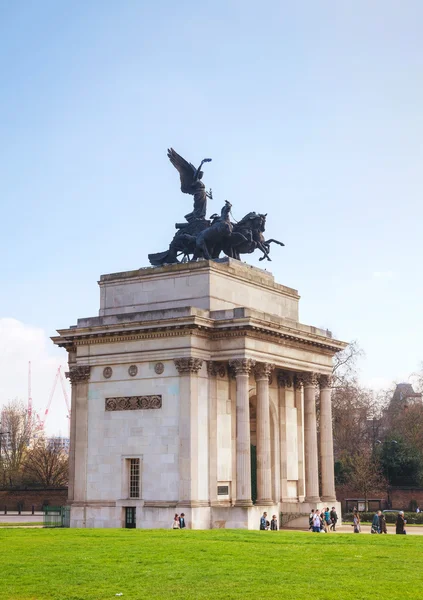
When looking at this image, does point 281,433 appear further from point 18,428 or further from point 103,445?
point 18,428

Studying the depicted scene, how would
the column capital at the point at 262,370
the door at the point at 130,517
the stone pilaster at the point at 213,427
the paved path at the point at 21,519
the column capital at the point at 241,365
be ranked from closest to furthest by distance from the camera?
the stone pilaster at the point at 213,427
the column capital at the point at 241,365
the door at the point at 130,517
the column capital at the point at 262,370
the paved path at the point at 21,519

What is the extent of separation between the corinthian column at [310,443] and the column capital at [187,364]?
10.0 metres

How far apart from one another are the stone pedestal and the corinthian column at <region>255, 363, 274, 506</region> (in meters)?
0.06

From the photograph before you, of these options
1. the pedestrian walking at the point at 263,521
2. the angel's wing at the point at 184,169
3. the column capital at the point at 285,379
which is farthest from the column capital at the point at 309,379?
the angel's wing at the point at 184,169

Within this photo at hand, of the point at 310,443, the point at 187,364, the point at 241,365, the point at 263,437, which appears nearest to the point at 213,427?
the point at 263,437

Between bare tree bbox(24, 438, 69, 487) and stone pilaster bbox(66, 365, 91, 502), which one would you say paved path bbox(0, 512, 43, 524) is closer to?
stone pilaster bbox(66, 365, 91, 502)

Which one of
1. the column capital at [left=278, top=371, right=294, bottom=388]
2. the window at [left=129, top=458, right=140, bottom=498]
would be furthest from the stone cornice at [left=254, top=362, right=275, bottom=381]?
the window at [left=129, top=458, right=140, bottom=498]

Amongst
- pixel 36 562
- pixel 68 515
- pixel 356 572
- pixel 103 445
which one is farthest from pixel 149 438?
pixel 356 572

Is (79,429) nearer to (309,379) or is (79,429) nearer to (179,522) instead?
(179,522)

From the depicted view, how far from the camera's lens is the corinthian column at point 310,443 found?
56.6 m

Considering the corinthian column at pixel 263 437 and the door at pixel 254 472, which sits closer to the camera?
the corinthian column at pixel 263 437

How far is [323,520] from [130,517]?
10.4m

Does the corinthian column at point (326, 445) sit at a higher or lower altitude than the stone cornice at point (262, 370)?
lower

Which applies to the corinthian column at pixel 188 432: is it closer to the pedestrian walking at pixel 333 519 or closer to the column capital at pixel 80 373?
the column capital at pixel 80 373
